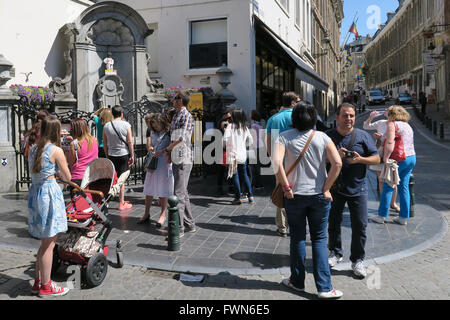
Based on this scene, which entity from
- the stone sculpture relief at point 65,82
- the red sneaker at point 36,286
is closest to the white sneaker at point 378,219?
the red sneaker at point 36,286

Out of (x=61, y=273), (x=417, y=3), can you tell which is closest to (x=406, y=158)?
(x=61, y=273)

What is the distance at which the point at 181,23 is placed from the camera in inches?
576

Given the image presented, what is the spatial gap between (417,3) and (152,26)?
1892 inches

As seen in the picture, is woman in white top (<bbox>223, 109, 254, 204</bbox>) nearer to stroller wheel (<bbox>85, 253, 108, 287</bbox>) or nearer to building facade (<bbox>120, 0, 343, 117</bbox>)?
stroller wheel (<bbox>85, 253, 108, 287</bbox>)

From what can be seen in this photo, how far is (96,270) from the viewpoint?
4145 millimetres

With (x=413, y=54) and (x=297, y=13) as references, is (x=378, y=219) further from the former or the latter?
(x=413, y=54)

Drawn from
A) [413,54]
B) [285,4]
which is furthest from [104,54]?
[413,54]

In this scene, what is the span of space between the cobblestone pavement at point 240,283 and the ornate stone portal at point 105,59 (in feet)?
25.3

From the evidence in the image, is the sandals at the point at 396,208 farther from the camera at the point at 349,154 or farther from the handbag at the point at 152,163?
the handbag at the point at 152,163

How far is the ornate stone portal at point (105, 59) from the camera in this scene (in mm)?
11977

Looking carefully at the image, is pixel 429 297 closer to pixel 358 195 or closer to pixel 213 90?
pixel 358 195

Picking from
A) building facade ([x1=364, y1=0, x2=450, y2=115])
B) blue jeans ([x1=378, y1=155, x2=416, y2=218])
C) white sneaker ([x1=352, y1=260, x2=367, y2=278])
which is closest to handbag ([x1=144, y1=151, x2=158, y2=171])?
white sneaker ([x1=352, y1=260, x2=367, y2=278])

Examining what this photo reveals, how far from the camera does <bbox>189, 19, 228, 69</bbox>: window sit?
46.9 feet

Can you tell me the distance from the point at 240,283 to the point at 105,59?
10.2 metres
